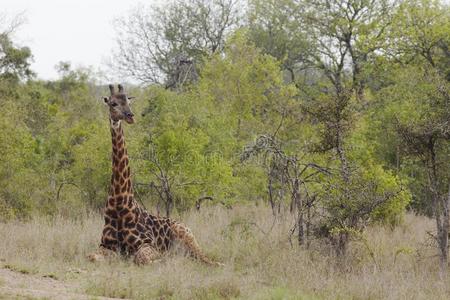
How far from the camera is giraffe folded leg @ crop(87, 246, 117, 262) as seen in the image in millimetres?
9470

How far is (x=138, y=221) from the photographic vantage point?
10.1 metres

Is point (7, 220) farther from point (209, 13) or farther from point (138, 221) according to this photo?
point (209, 13)

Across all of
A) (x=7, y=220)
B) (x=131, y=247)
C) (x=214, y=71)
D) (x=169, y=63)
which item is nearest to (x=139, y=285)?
(x=131, y=247)

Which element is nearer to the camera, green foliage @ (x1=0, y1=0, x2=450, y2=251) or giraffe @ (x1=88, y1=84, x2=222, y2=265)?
giraffe @ (x1=88, y1=84, x2=222, y2=265)

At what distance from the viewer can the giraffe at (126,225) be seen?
32.2 ft

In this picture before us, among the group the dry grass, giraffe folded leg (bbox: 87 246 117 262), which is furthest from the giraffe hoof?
giraffe folded leg (bbox: 87 246 117 262)

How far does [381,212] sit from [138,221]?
5680 mm

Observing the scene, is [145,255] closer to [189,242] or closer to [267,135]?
[189,242]

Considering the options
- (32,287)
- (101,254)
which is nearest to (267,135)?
(101,254)

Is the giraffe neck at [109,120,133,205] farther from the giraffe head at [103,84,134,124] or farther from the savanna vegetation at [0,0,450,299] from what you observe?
the savanna vegetation at [0,0,450,299]

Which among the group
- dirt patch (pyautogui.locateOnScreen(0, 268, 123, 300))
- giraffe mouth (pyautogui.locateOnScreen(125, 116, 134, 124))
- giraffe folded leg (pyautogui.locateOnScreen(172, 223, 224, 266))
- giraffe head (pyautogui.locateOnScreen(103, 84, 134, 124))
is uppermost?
giraffe head (pyautogui.locateOnScreen(103, 84, 134, 124))

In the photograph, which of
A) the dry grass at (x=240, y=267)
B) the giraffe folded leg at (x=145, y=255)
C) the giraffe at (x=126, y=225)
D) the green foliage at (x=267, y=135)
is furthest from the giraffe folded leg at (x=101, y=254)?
the green foliage at (x=267, y=135)

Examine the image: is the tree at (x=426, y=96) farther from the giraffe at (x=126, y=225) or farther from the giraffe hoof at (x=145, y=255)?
the giraffe hoof at (x=145, y=255)

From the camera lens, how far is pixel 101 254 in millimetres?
9695
